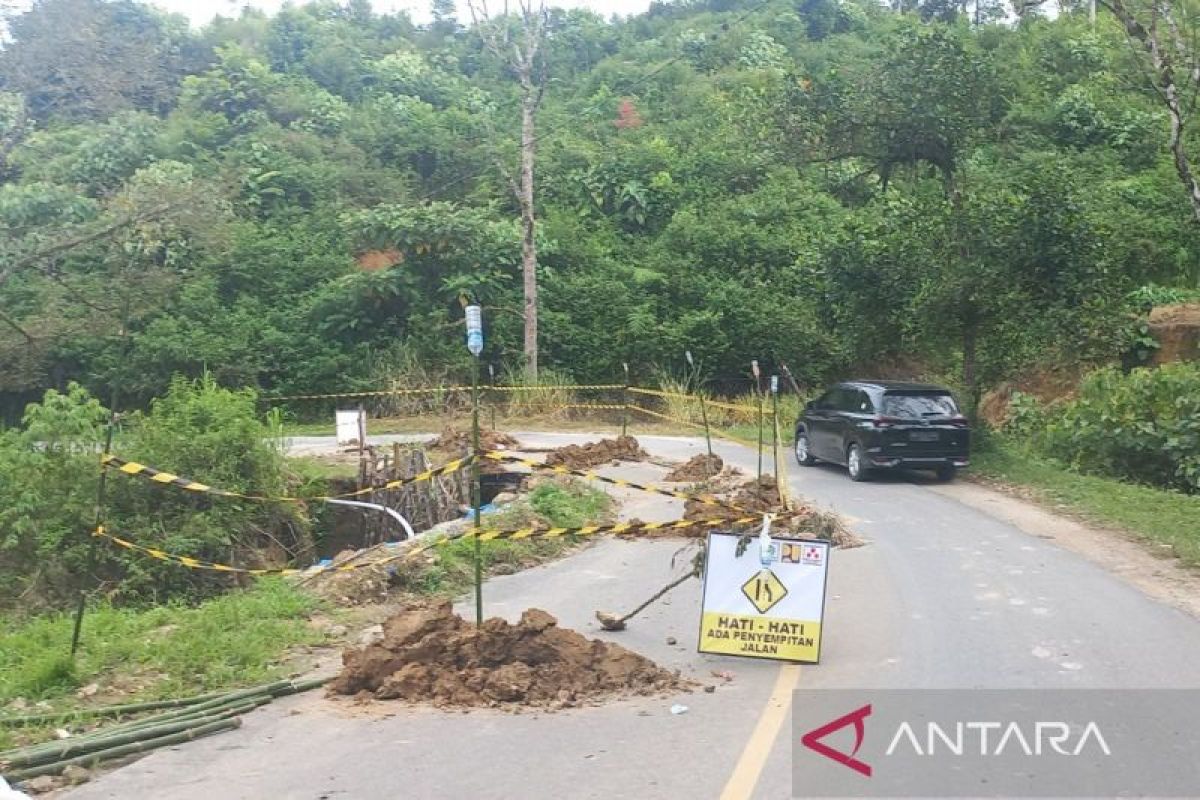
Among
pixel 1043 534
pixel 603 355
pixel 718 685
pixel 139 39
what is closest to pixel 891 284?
pixel 1043 534

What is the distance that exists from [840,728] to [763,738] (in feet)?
1.56

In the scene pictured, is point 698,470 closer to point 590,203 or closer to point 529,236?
point 529,236

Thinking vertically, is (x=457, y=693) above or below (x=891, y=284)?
below

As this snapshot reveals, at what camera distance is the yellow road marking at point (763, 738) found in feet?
16.6

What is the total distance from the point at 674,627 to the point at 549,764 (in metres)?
3.06

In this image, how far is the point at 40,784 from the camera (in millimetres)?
5254

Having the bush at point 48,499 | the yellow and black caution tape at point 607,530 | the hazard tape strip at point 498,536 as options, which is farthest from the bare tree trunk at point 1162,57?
the bush at point 48,499

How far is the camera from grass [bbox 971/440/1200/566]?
12133mm

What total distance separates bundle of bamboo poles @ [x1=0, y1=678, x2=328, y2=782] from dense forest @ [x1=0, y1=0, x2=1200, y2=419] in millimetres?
13667

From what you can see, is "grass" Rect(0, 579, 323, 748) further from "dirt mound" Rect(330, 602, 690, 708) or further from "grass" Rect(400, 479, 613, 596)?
"grass" Rect(400, 479, 613, 596)

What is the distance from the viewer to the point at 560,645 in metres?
7.04

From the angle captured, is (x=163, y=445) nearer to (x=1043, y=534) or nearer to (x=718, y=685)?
(x=718, y=685)

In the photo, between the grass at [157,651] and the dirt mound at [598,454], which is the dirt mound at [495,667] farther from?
the dirt mound at [598,454]

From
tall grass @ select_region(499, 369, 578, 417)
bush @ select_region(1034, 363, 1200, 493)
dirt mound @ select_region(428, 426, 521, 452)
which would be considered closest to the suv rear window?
bush @ select_region(1034, 363, 1200, 493)
